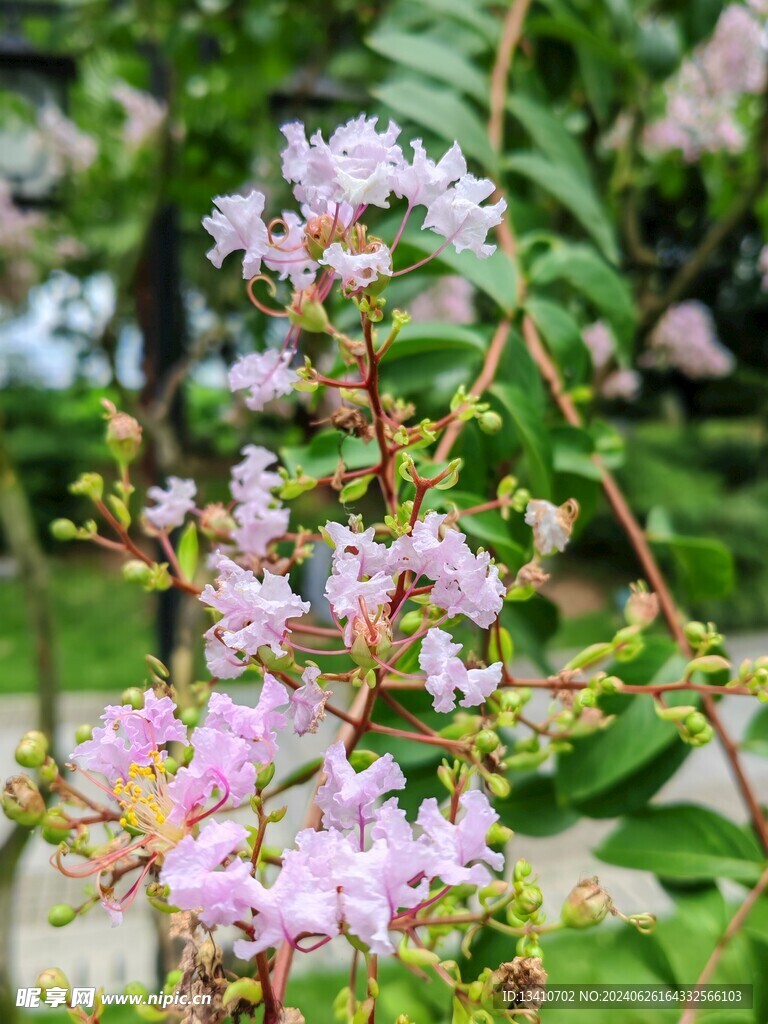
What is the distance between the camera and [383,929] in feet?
0.66

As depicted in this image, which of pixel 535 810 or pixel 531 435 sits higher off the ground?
pixel 531 435

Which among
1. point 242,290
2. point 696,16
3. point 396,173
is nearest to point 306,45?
point 242,290

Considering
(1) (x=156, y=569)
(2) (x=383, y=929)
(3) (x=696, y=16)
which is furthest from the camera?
(3) (x=696, y=16)

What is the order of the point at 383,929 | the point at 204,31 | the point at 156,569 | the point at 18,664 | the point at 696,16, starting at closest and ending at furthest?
the point at 383,929, the point at 156,569, the point at 696,16, the point at 204,31, the point at 18,664

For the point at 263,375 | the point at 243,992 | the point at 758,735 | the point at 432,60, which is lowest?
the point at 758,735

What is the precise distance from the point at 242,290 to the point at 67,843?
766 mm

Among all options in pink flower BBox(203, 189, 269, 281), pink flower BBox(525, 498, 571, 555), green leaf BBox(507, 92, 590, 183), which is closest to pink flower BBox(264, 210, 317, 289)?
pink flower BBox(203, 189, 269, 281)

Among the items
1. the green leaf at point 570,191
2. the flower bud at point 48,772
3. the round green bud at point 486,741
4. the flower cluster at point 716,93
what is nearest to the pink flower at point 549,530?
the round green bud at point 486,741

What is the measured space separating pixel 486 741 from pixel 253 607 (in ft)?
0.28

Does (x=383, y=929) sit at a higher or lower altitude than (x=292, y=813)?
higher

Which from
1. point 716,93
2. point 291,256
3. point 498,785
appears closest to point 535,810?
point 498,785

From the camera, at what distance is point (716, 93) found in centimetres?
118

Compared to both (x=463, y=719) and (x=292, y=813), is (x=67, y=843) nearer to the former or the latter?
(x=463, y=719)

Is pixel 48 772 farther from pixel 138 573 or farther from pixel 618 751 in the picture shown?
pixel 618 751
